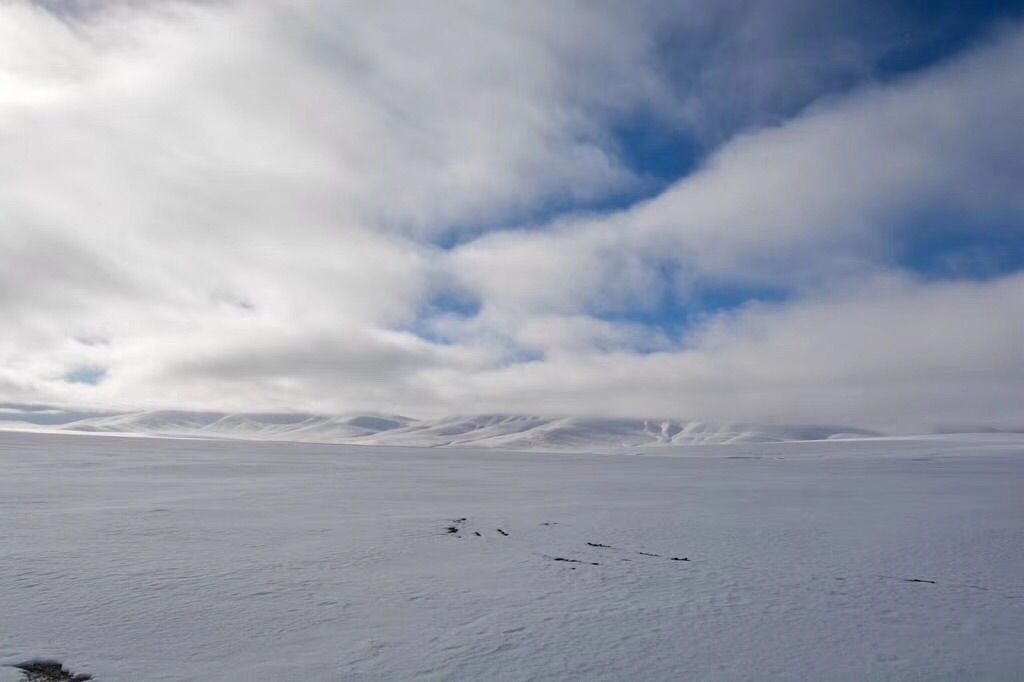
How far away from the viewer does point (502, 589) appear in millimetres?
9359

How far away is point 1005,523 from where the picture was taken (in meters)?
15.9

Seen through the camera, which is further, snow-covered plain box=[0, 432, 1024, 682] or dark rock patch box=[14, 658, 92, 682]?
snow-covered plain box=[0, 432, 1024, 682]

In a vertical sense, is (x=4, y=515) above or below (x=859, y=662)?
above

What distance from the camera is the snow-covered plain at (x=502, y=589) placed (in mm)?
6715

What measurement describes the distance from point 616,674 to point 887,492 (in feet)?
73.4

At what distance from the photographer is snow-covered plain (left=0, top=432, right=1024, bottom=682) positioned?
6.71 metres

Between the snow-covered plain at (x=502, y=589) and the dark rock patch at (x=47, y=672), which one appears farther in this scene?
the snow-covered plain at (x=502, y=589)

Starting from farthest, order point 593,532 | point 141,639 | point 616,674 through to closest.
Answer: point 593,532 < point 141,639 < point 616,674

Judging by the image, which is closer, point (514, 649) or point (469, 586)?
point (514, 649)

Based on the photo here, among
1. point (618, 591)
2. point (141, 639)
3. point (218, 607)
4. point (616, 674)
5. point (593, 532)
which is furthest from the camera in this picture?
point (593, 532)

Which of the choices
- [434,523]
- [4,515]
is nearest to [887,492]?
[434,523]

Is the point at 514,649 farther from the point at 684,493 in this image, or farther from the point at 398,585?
the point at 684,493

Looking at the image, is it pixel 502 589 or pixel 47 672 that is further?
pixel 502 589

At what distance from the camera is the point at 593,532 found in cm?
1422
